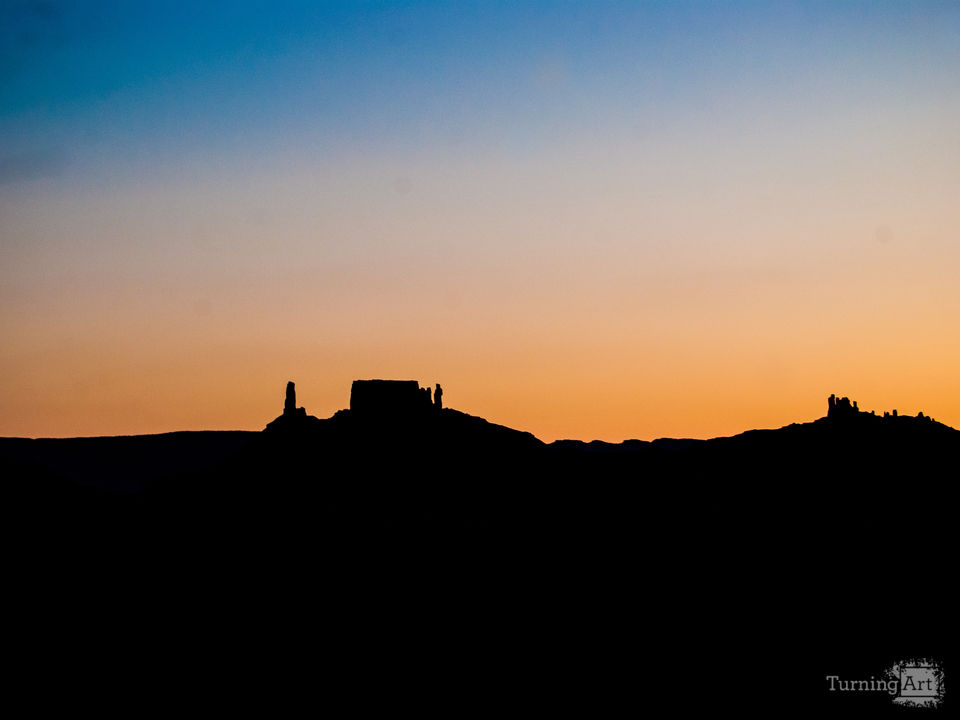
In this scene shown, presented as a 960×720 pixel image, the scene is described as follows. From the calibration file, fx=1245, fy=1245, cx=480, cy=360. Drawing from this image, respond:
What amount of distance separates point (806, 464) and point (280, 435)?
31.9 meters

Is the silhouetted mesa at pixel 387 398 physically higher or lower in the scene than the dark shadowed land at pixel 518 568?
higher

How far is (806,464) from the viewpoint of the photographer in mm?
70125

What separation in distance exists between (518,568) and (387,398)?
24223 millimetres

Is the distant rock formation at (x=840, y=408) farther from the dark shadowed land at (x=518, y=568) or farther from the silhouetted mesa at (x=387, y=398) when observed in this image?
the silhouetted mesa at (x=387, y=398)

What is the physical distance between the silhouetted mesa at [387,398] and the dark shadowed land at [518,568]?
13.3ft

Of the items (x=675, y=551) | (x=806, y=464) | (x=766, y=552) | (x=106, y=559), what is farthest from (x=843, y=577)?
(x=106, y=559)

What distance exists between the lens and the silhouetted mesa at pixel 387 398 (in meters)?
81.4

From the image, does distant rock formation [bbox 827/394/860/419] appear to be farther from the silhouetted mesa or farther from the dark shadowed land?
the silhouetted mesa

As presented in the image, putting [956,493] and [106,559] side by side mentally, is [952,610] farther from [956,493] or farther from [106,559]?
[106,559]

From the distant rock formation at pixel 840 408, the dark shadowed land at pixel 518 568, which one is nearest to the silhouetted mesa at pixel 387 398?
the dark shadowed land at pixel 518 568

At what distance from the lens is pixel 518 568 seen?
200 feet

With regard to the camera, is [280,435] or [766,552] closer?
[766,552]

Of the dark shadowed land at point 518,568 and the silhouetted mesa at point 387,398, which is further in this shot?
the silhouetted mesa at point 387,398

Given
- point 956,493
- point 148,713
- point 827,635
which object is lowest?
point 148,713
